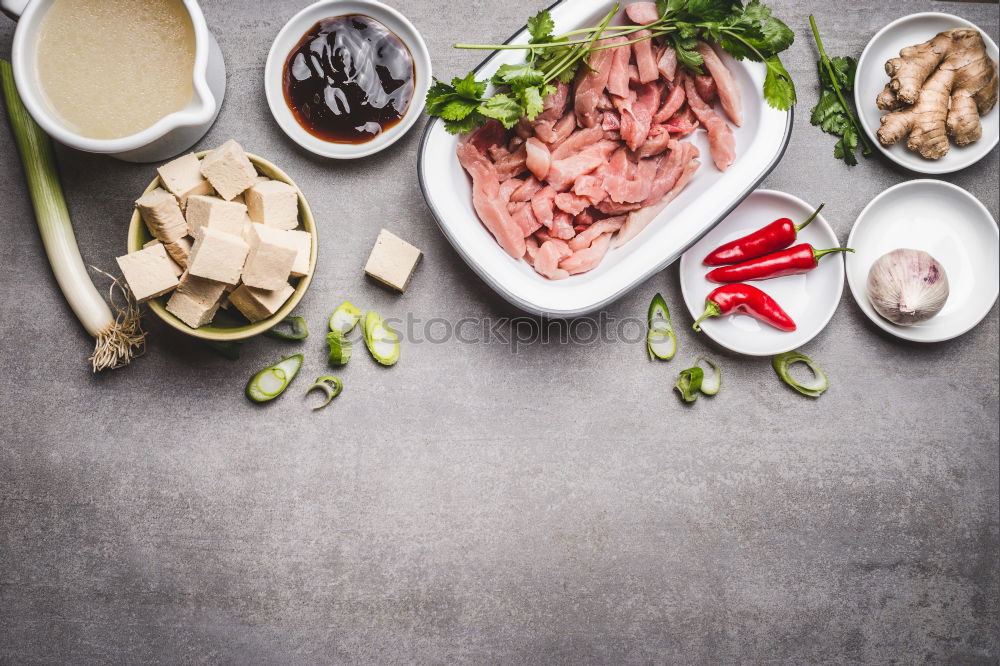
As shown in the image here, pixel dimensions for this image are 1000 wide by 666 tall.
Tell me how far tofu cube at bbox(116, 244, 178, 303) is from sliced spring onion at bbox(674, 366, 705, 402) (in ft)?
5.18

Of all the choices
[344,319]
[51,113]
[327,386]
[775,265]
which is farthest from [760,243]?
[51,113]

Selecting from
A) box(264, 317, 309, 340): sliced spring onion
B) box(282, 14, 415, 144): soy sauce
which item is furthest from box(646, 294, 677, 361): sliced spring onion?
box(264, 317, 309, 340): sliced spring onion

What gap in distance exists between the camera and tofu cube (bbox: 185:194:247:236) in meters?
1.67

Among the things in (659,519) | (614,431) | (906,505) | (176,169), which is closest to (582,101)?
(614,431)

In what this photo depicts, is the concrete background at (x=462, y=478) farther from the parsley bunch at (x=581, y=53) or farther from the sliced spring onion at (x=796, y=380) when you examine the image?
the parsley bunch at (x=581, y=53)

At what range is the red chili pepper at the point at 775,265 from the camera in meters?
1.94

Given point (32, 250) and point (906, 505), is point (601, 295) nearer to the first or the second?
point (906, 505)

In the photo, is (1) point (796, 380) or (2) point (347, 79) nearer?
(2) point (347, 79)

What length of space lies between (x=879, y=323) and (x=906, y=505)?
650mm

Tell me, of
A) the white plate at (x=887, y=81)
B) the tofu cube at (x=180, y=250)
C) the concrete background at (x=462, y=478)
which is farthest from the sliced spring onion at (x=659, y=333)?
the tofu cube at (x=180, y=250)

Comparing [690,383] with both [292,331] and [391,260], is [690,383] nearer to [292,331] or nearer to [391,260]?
[391,260]

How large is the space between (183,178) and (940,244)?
96.7 inches

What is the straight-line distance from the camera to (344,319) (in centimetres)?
197

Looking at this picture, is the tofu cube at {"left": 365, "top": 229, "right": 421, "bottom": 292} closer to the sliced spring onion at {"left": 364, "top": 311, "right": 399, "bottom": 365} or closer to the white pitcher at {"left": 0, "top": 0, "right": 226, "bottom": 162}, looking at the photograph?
the sliced spring onion at {"left": 364, "top": 311, "right": 399, "bottom": 365}
